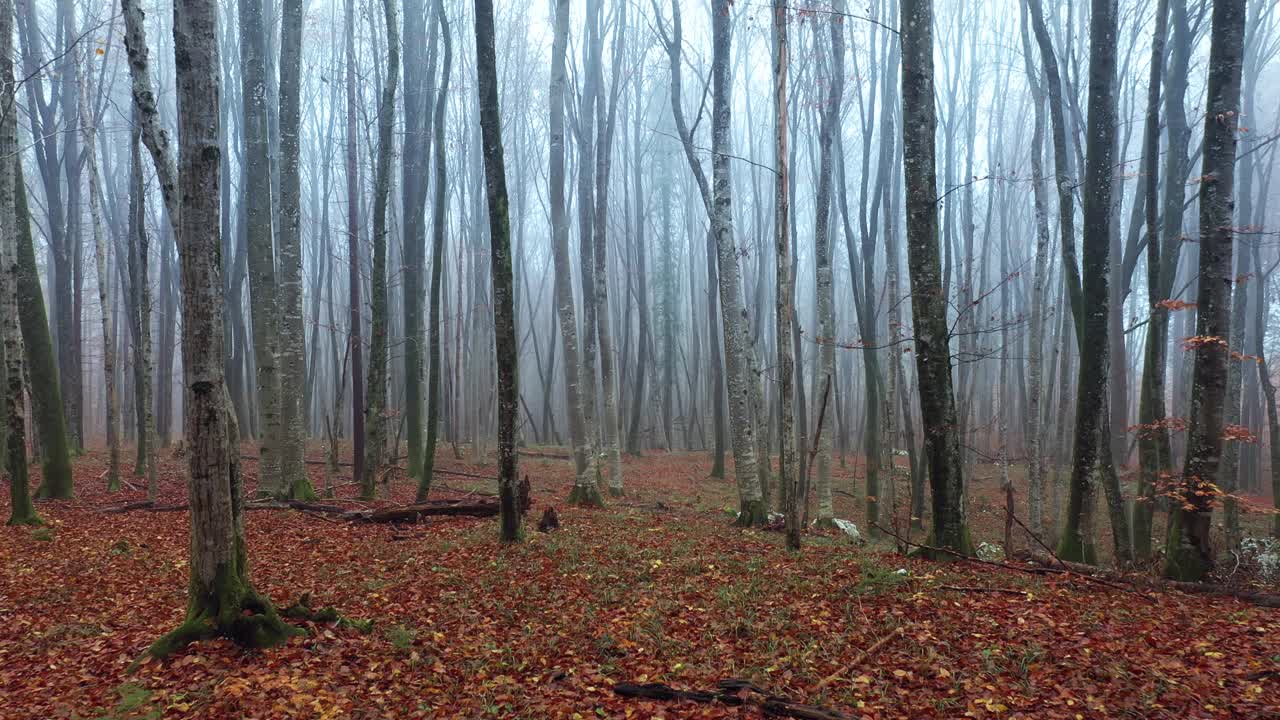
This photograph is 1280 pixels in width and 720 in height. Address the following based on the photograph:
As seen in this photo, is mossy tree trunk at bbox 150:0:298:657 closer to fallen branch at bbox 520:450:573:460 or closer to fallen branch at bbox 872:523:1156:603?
fallen branch at bbox 872:523:1156:603

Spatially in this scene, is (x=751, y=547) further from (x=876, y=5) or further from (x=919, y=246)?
(x=876, y=5)

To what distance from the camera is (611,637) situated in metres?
4.95

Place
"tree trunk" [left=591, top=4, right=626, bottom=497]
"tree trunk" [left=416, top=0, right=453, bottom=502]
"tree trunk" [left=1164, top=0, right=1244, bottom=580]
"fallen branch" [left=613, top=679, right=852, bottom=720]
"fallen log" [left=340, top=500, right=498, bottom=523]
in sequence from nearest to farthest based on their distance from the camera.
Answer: "fallen branch" [left=613, top=679, right=852, bottom=720] < "tree trunk" [left=1164, top=0, right=1244, bottom=580] < "fallen log" [left=340, top=500, right=498, bottom=523] < "tree trunk" [left=416, top=0, right=453, bottom=502] < "tree trunk" [left=591, top=4, right=626, bottom=497]

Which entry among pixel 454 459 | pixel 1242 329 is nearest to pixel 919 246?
pixel 1242 329

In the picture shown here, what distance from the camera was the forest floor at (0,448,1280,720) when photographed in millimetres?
3904

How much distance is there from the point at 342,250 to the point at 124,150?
9.56 m

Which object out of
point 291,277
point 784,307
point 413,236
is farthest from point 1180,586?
point 413,236

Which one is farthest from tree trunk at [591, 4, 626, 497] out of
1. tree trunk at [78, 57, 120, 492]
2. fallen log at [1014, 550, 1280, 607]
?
fallen log at [1014, 550, 1280, 607]

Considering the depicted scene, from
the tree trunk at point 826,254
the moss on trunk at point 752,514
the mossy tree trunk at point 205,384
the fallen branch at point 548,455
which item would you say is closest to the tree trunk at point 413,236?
the fallen branch at point 548,455

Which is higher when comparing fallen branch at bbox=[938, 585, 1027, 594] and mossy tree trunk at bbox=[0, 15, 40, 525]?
mossy tree trunk at bbox=[0, 15, 40, 525]

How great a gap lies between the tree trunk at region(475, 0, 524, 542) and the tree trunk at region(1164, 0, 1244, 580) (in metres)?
6.38

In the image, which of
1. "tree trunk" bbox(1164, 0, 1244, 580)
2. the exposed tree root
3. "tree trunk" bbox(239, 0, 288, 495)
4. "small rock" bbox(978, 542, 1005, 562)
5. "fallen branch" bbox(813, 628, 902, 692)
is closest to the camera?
"fallen branch" bbox(813, 628, 902, 692)

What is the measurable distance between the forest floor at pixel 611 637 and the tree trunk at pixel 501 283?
72 centimetres

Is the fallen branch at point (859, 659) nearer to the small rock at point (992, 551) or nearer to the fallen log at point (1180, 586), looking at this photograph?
the fallen log at point (1180, 586)
